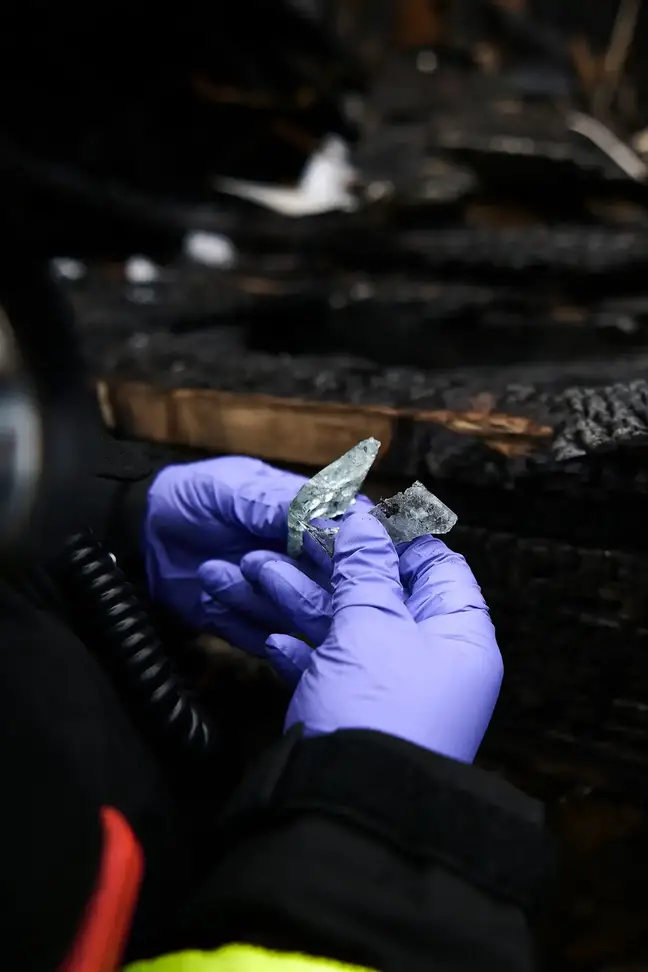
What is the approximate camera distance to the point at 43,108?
1492mm

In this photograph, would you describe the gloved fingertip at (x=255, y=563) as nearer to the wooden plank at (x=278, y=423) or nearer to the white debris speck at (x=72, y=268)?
the wooden plank at (x=278, y=423)

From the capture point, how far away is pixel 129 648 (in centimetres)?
72

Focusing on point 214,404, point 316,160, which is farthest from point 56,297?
point 316,160

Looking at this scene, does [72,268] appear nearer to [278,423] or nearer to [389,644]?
[278,423]

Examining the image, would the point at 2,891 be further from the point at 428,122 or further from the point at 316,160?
the point at 428,122

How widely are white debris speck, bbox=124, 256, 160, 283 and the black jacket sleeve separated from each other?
5.27 feet

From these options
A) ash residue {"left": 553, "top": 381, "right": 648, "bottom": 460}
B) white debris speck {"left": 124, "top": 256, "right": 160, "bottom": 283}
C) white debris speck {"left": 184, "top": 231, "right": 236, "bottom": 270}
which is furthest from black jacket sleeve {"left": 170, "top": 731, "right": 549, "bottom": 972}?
white debris speck {"left": 184, "top": 231, "right": 236, "bottom": 270}

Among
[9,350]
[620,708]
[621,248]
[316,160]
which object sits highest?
[316,160]

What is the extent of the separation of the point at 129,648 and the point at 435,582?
1.23 feet

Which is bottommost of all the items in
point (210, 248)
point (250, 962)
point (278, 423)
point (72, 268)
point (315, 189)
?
point (250, 962)

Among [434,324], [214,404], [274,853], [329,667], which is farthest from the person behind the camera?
[434,324]

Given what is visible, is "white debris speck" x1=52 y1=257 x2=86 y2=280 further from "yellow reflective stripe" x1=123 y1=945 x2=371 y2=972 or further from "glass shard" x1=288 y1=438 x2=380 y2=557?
"yellow reflective stripe" x1=123 y1=945 x2=371 y2=972

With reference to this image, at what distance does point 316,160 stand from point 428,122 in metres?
0.72

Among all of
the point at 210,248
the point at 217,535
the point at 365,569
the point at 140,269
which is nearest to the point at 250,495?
the point at 217,535
